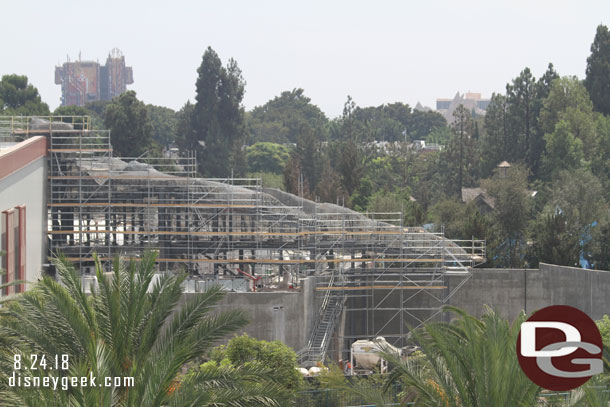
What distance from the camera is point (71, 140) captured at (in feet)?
153

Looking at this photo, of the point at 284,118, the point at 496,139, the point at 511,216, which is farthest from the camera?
the point at 284,118

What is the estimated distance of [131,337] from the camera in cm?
1672

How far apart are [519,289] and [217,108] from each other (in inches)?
2683

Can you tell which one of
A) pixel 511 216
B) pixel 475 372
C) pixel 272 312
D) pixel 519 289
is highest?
pixel 511 216

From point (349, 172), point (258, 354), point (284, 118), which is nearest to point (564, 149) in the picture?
point (349, 172)

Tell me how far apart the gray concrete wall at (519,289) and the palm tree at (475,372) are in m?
26.9

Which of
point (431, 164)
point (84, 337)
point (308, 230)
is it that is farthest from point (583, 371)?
point (431, 164)

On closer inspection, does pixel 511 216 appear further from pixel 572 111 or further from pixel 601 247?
pixel 572 111

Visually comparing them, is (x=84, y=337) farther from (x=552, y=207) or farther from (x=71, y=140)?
(x=552, y=207)

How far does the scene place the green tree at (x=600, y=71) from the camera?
88.8 metres

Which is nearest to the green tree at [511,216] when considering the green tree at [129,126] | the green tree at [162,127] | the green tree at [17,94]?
the green tree at [129,126]

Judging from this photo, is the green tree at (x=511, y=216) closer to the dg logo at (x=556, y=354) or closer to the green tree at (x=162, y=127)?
the dg logo at (x=556, y=354)

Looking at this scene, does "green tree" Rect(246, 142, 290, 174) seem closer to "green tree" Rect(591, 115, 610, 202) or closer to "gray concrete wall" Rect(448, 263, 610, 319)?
"green tree" Rect(591, 115, 610, 202)

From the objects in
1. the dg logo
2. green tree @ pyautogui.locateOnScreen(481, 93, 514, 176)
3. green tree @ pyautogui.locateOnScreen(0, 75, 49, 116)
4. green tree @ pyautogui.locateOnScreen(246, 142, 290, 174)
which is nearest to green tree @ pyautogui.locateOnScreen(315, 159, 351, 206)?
green tree @ pyautogui.locateOnScreen(481, 93, 514, 176)
